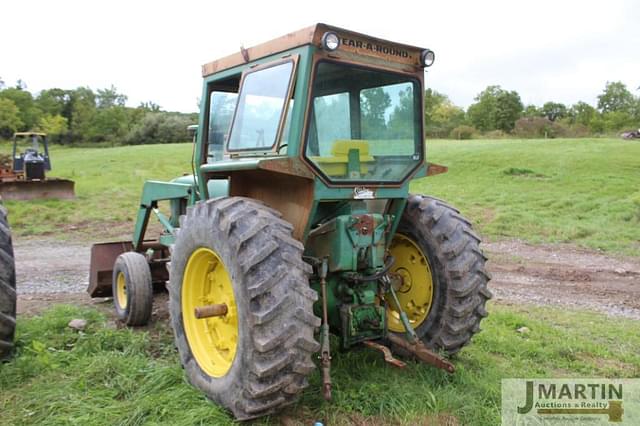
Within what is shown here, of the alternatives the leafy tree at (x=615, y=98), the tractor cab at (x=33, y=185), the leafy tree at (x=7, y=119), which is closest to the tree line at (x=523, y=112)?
the leafy tree at (x=615, y=98)

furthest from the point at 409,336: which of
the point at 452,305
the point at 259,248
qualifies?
the point at 259,248

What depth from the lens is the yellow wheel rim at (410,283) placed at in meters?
4.47

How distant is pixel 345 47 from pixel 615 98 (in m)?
80.5

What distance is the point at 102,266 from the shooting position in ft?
20.6

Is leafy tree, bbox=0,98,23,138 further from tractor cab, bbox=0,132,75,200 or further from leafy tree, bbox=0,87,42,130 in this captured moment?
tractor cab, bbox=0,132,75,200

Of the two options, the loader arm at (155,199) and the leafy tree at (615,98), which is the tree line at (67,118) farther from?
the leafy tree at (615,98)

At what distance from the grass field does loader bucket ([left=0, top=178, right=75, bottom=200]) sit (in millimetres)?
367

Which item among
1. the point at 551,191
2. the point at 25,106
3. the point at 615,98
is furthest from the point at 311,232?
the point at 615,98

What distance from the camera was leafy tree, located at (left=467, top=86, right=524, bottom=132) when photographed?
215 ft

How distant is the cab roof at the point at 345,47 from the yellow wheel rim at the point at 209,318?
4.91 feet

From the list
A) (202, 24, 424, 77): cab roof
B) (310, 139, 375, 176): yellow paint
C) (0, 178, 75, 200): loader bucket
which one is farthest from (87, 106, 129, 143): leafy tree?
(310, 139, 375, 176): yellow paint

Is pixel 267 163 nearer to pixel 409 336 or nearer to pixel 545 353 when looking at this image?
pixel 409 336

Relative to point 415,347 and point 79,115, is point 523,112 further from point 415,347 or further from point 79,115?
point 415,347

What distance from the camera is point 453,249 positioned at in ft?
13.8
